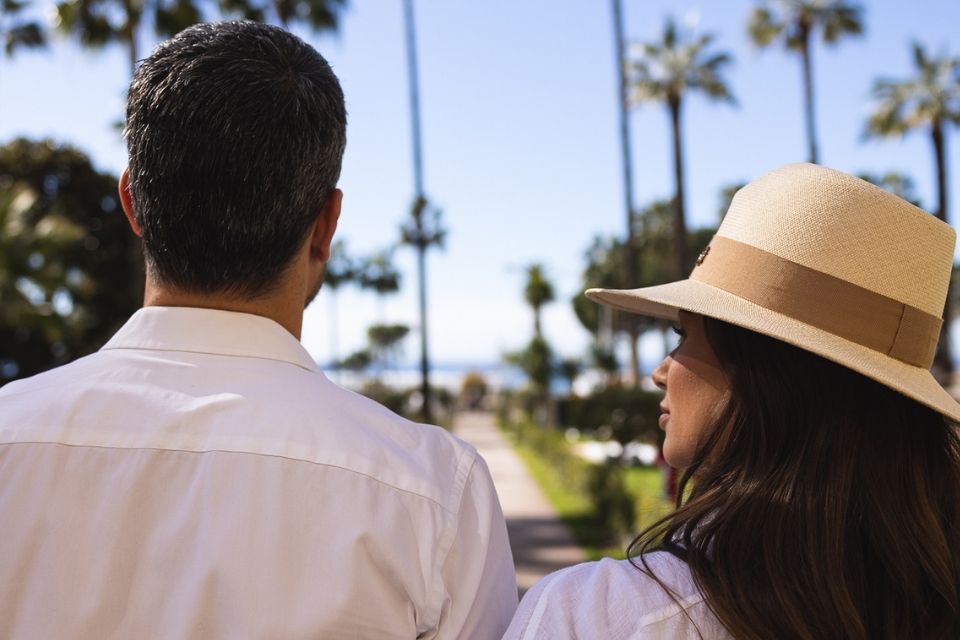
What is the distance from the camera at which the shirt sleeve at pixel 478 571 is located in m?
1.38

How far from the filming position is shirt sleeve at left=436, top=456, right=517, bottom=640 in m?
1.38

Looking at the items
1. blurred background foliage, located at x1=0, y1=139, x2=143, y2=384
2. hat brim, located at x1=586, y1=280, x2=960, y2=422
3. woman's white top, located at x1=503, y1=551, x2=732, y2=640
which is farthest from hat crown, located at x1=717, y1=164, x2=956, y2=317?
blurred background foliage, located at x1=0, y1=139, x2=143, y2=384

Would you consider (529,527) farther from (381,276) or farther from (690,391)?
(381,276)

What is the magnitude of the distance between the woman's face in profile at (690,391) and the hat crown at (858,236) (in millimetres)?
189

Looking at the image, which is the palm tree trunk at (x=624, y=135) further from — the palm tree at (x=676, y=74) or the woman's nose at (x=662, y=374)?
the woman's nose at (x=662, y=374)

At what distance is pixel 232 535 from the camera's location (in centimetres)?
128

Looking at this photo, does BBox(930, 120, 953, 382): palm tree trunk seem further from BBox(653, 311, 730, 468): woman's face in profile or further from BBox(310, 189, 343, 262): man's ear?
BBox(310, 189, 343, 262): man's ear

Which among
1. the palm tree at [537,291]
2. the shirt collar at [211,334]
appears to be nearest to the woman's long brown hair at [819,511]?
the shirt collar at [211,334]

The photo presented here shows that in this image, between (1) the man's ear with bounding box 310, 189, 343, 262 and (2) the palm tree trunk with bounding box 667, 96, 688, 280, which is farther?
(2) the palm tree trunk with bounding box 667, 96, 688, 280

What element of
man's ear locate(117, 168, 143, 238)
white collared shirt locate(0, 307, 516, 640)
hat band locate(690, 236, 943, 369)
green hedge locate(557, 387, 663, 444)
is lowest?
green hedge locate(557, 387, 663, 444)

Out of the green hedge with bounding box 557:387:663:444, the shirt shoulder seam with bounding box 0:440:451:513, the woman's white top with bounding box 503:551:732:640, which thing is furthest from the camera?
the green hedge with bounding box 557:387:663:444

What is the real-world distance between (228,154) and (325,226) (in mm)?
204

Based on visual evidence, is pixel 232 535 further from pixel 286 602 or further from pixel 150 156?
pixel 150 156

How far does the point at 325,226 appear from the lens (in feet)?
5.00
